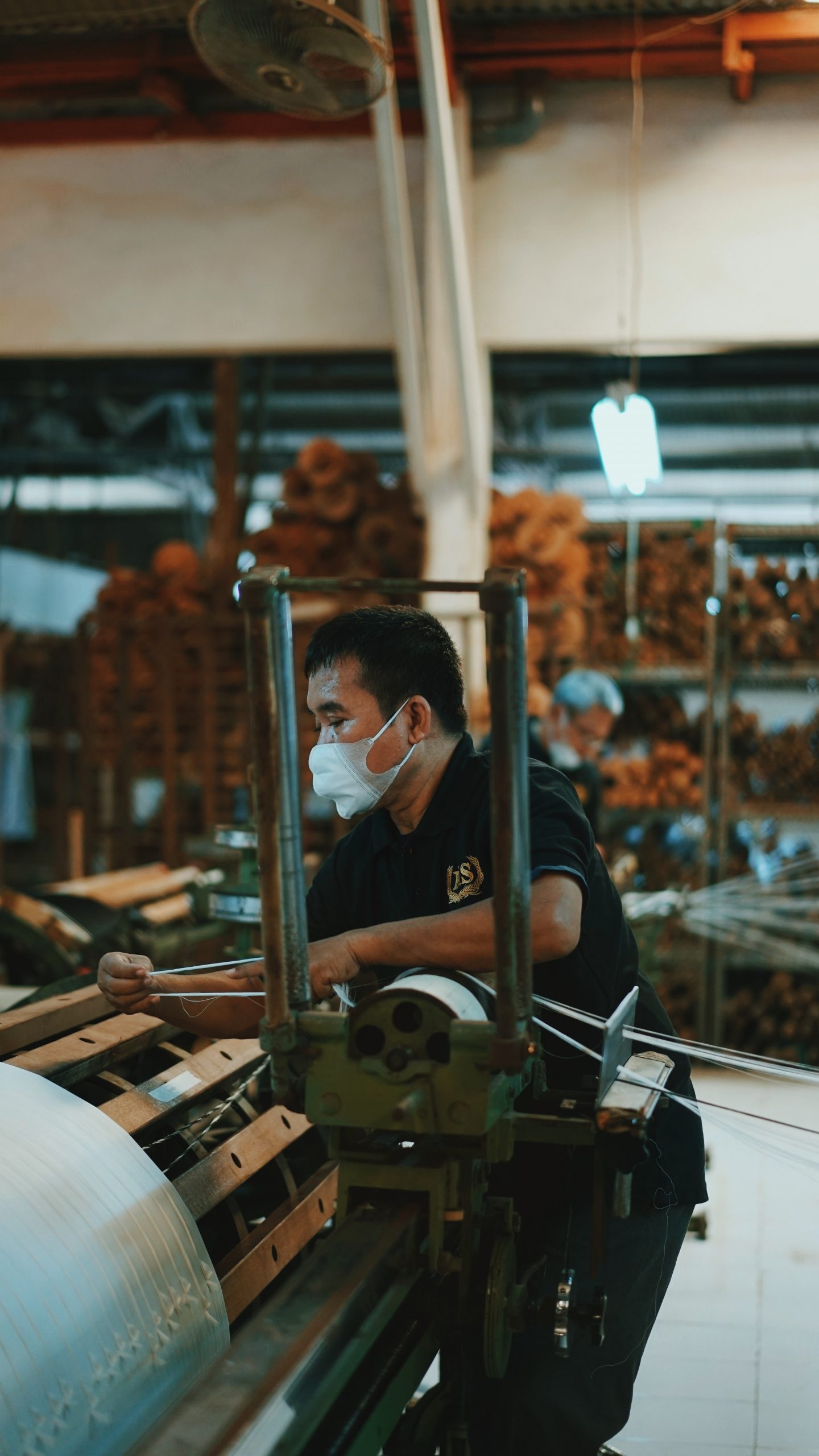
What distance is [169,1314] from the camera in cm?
147

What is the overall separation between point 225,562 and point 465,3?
2499 mm

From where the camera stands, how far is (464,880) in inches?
67.6

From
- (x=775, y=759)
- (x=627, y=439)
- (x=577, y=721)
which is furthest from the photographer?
(x=775, y=759)

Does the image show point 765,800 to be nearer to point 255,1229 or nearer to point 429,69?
point 429,69

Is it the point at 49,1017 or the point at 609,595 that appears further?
the point at 609,595

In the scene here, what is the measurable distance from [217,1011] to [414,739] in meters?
0.52

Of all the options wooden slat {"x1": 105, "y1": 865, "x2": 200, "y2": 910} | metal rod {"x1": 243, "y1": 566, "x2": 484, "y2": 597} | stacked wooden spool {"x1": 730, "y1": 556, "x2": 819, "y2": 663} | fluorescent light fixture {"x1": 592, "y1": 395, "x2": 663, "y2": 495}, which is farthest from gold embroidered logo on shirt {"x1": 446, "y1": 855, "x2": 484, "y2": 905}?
stacked wooden spool {"x1": 730, "y1": 556, "x2": 819, "y2": 663}

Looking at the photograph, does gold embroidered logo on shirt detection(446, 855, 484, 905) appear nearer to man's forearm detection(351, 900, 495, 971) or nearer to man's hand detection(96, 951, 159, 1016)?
man's forearm detection(351, 900, 495, 971)

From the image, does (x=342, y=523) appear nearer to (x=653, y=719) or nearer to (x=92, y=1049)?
(x=653, y=719)

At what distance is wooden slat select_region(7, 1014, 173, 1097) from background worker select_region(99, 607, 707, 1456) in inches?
4.5

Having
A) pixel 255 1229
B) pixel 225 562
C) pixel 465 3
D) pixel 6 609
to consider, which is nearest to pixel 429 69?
pixel 465 3

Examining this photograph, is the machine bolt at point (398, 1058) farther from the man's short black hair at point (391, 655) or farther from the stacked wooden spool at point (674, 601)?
the stacked wooden spool at point (674, 601)

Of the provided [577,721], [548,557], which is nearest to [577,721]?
[577,721]

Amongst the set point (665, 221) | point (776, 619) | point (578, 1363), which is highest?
point (665, 221)
